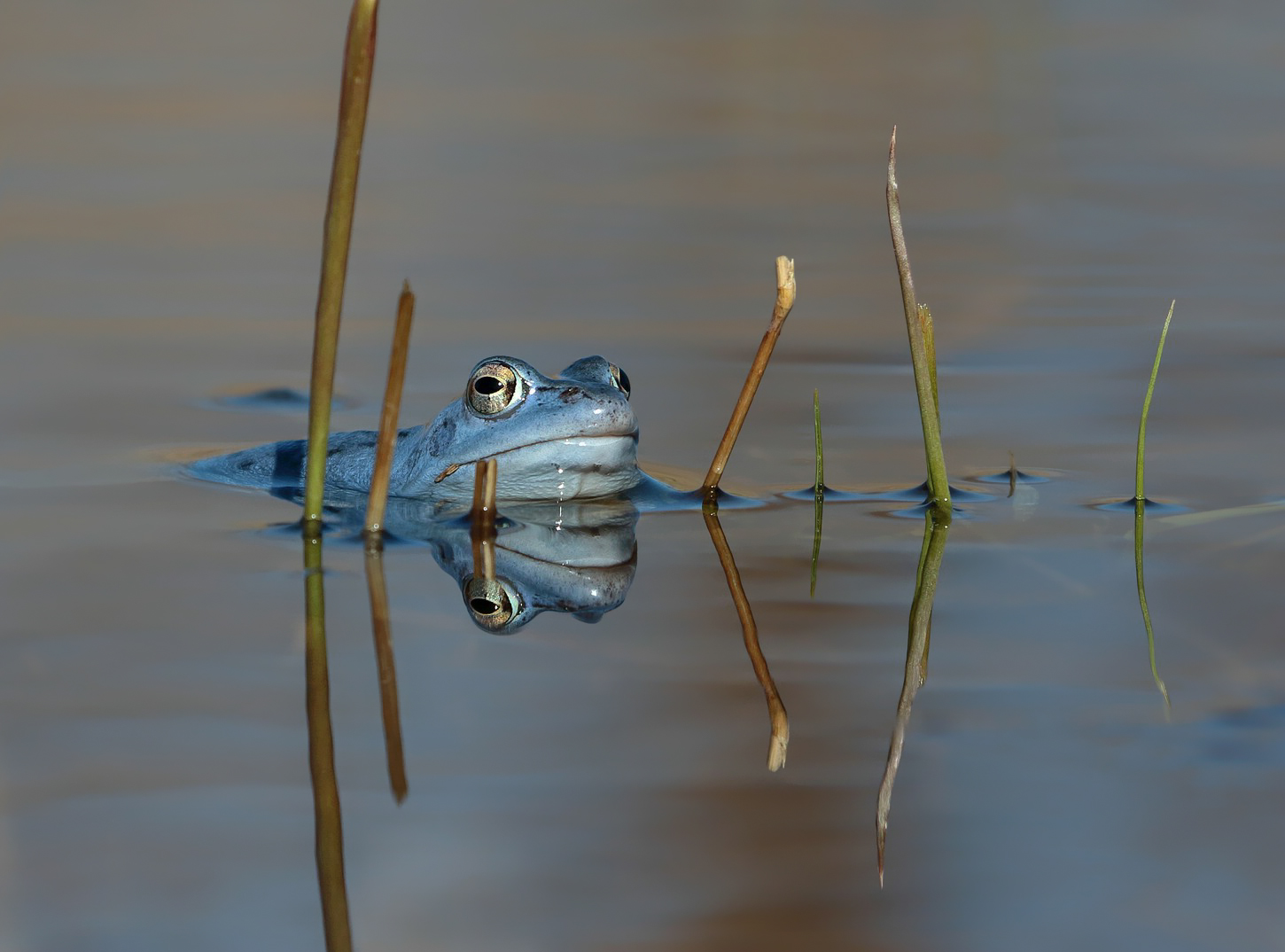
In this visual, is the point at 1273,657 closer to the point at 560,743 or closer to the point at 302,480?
the point at 560,743

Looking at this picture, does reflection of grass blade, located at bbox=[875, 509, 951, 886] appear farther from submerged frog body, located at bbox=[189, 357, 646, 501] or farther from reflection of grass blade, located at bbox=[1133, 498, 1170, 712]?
submerged frog body, located at bbox=[189, 357, 646, 501]

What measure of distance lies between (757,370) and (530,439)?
76 cm

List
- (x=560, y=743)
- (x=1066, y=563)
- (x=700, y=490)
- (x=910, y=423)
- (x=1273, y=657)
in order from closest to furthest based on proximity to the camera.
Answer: (x=560, y=743), (x=1273, y=657), (x=1066, y=563), (x=700, y=490), (x=910, y=423)

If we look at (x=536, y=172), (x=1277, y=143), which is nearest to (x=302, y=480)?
(x=536, y=172)

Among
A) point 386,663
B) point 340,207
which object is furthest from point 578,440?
point 386,663

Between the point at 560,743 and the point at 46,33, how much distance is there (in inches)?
544

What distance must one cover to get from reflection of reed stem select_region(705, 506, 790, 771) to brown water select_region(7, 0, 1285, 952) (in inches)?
1.7

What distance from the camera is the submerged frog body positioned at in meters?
4.91

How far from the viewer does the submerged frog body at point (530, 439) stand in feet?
16.1

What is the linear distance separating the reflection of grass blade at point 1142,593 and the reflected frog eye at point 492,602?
58.1 inches

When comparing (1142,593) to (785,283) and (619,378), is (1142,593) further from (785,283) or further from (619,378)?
(619,378)

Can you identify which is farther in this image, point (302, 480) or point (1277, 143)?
point (1277, 143)

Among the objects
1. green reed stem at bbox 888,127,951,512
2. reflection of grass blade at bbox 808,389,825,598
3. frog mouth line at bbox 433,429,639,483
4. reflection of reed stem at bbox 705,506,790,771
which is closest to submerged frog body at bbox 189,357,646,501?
frog mouth line at bbox 433,429,639,483

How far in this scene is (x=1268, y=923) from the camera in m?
2.38
